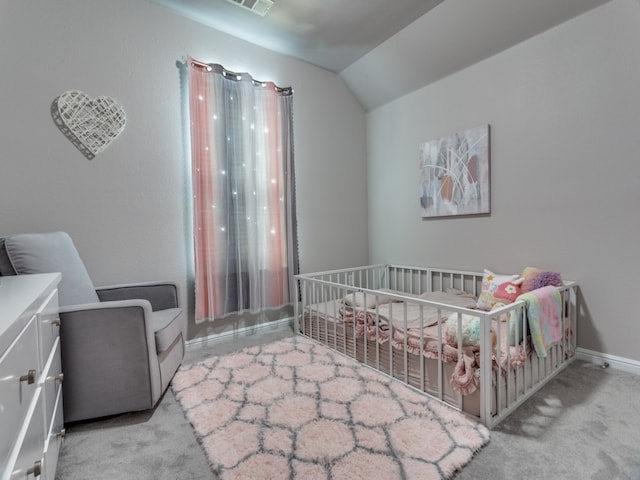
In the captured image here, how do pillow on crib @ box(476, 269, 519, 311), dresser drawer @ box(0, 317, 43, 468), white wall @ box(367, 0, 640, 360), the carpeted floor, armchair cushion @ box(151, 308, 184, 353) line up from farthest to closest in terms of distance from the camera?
pillow on crib @ box(476, 269, 519, 311), white wall @ box(367, 0, 640, 360), armchair cushion @ box(151, 308, 184, 353), the carpeted floor, dresser drawer @ box(0, 317, 43, 468)

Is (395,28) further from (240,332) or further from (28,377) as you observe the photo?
(28,377)

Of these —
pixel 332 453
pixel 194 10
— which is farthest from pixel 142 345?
pixel 194 10

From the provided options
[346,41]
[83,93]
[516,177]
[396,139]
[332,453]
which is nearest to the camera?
[332,453]

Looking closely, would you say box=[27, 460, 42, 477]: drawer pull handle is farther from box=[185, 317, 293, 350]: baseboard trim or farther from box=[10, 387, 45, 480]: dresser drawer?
box=[185, 317, 293, 350]: baseboard trim

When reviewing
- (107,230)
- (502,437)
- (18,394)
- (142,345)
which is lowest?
(502,437)

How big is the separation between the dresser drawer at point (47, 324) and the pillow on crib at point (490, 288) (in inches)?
91.5

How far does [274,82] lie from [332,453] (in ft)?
9.51

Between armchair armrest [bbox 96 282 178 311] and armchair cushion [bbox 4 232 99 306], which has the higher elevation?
armchair cushion [bbox 4 232 99 306]

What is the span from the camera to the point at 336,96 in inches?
132

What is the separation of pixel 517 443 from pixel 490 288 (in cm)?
113

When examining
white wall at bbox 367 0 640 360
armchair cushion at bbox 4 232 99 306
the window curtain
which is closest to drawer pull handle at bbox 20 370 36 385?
armchair cushion at bbox 4 232 99 306

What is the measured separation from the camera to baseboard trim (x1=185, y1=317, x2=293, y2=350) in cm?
254

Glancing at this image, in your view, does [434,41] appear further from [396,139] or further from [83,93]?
[83,93]

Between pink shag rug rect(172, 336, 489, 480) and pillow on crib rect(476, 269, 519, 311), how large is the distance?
0.86 metres
